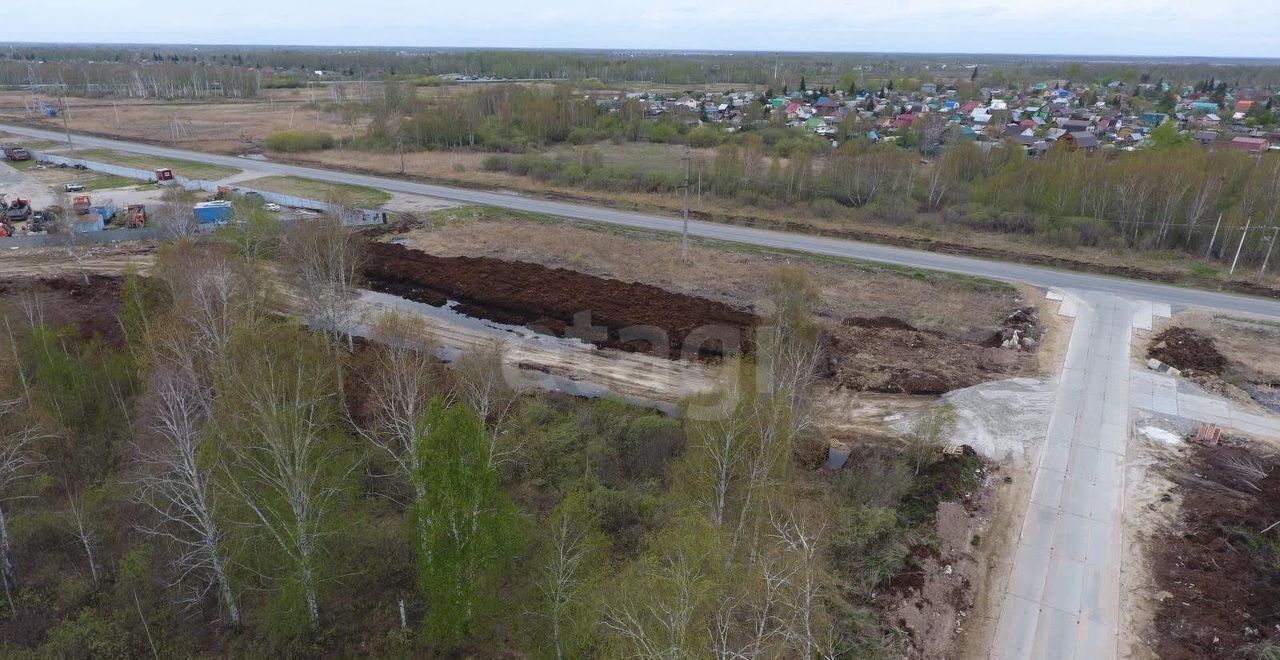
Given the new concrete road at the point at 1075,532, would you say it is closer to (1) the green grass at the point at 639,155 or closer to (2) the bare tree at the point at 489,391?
(2) the bare tree at the point at 489,391

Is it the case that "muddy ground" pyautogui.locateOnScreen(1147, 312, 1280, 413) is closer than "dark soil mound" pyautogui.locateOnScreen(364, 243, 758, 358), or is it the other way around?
"muddy ground" pyautogui.locateOnScreen(1147, 312, 1280, 413)

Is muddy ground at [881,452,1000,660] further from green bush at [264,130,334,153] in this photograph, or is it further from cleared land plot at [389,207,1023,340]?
green bush at [264,130,334,153]

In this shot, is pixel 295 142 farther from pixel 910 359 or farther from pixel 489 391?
pixel 910 359

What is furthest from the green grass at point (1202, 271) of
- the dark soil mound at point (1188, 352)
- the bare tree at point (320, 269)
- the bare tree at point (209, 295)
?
the bare tree at point (209, 295)

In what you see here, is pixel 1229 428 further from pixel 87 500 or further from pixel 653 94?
pixel 653 94

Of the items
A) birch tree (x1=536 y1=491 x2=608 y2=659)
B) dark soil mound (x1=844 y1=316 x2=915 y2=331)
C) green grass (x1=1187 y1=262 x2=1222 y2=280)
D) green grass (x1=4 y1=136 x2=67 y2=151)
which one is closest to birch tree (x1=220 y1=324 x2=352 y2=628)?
birch tree (x1=536 y1=491 x2=608 y2=659)

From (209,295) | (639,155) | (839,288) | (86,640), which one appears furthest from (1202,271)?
(86,640)
